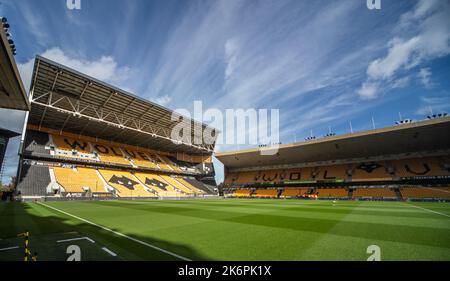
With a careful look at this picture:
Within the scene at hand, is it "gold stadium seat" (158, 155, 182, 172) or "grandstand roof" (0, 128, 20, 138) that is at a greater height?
Result: "grandstand roof" (0, 128, 20, 138)

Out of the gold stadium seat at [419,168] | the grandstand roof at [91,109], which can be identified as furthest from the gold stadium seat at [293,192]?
the grandstand roof at [91,109]

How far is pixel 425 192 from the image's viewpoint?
104ft

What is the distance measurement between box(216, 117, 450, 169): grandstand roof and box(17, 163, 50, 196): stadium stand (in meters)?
38.3

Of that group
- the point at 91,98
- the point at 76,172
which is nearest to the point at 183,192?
the point at 76,172

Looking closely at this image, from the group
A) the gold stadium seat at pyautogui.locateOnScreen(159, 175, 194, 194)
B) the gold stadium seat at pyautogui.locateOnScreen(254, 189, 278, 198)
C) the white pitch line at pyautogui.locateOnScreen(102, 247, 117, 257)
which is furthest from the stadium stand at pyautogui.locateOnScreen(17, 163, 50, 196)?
the gold stadium seat at pyautogui.locateOnScreen(254, 189, 278, 198)

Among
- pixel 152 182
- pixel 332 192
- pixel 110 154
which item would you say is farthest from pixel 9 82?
pixel 332 192

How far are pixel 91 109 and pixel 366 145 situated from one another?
50.3 meters

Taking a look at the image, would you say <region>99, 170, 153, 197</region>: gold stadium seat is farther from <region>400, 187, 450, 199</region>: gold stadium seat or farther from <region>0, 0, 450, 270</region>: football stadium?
<region>400, 187, 450, 199</region>: gold stadium seat

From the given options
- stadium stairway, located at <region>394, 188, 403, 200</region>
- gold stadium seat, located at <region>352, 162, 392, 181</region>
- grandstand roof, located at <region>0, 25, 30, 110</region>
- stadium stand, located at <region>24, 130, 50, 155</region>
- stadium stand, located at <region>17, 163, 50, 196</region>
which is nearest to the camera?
grandstand roof, located at <region>0, 25, 30, 110</region>

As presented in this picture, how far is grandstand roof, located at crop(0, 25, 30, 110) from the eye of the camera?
712cm

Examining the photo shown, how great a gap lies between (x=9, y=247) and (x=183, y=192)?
40850 millimetres

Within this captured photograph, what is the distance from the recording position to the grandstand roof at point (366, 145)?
3161 centimetres

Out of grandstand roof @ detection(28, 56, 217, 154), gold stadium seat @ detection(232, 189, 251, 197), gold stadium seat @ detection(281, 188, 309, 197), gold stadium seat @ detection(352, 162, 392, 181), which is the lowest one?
gold stadium seat @ detection(232, 189, 251, 197)

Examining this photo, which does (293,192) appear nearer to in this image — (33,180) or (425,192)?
(425,192)
